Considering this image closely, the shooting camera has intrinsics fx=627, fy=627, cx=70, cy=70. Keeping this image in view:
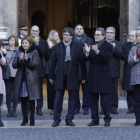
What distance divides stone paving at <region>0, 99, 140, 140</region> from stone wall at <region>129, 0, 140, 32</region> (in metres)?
3.45

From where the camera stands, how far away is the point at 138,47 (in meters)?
11.9

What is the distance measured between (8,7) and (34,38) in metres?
2.78

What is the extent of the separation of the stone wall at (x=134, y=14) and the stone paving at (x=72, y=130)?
3.45m

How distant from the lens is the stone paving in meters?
10.5

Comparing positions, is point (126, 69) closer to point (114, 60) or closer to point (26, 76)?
point (114, 60)

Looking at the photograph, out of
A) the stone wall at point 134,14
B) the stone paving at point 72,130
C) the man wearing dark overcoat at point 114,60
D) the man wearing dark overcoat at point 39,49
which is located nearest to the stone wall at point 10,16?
the man wearing dark overcoat at point 39,49

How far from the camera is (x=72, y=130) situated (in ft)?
36.9

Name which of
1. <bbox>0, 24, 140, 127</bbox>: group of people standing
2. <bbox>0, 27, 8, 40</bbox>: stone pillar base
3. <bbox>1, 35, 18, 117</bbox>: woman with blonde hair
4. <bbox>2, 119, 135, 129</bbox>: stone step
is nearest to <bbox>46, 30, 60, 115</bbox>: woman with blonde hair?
<bbox>1, 35, 18, 117</bbox>: woman with blonde hair

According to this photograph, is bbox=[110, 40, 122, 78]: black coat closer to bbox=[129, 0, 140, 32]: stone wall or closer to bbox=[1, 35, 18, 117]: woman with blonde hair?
bbox=[1, 35, 18, 117]: woman with blonde hair

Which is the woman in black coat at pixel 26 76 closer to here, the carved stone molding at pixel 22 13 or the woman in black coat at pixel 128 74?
the woman in black coat at pixel 128 74

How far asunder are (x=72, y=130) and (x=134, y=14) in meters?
5.60

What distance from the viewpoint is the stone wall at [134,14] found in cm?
1597

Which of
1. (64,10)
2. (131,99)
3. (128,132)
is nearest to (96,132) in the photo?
(128,132)

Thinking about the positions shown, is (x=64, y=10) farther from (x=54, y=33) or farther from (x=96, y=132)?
(x=96, y=132)
